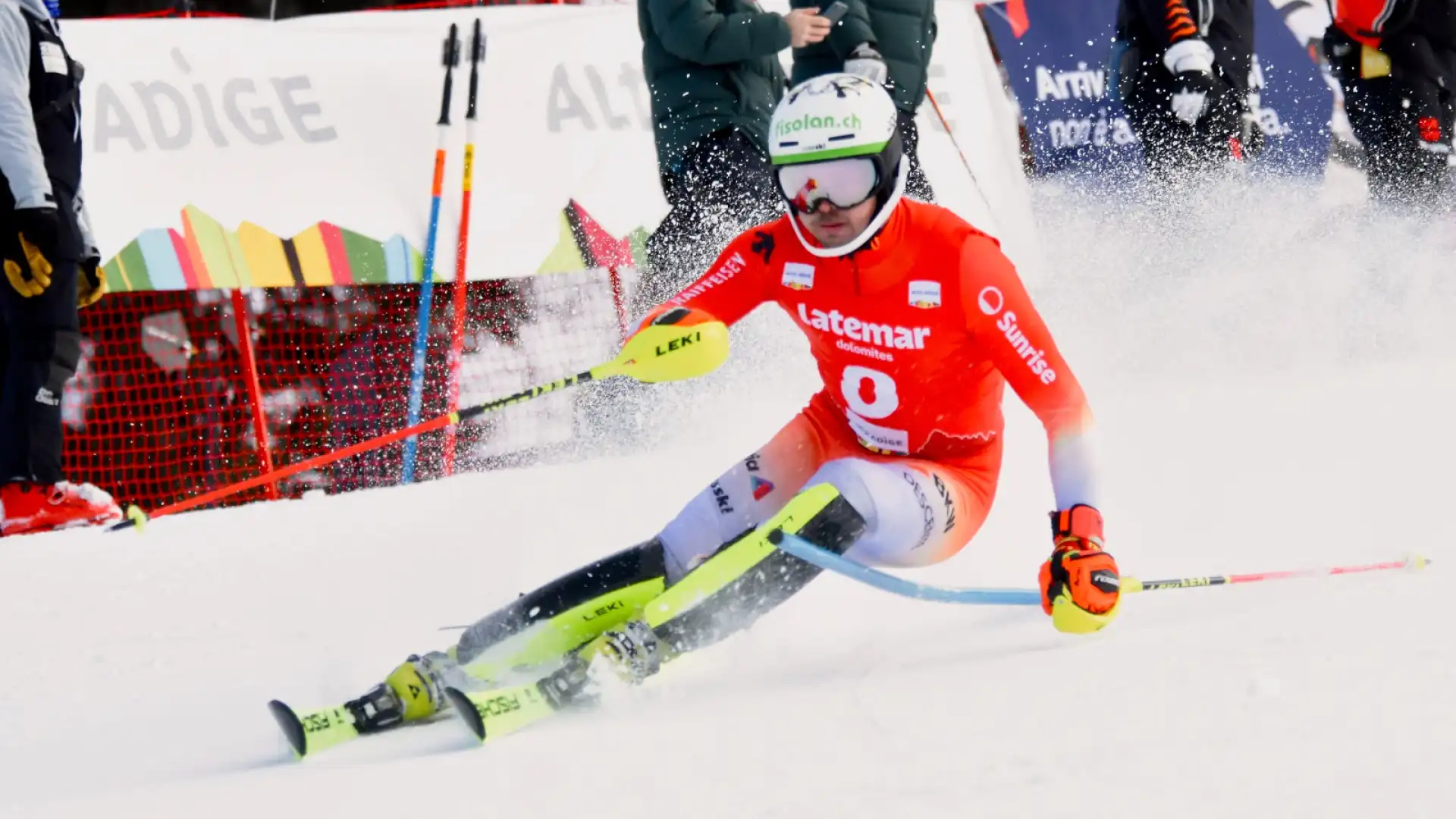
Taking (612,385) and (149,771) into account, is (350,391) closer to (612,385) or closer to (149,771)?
(612,385)

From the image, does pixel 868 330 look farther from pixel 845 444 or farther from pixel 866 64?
pixel 866 64

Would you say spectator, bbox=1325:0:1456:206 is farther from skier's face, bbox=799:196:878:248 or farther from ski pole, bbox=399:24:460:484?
skier's face, bbox=799:196:878:248

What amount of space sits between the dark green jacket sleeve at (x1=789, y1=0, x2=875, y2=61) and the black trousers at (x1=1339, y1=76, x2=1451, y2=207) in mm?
2705

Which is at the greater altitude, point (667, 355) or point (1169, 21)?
point (1169, 21)

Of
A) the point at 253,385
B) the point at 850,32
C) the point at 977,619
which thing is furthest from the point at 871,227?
the point at 253,385

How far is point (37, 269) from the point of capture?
14.7 feet

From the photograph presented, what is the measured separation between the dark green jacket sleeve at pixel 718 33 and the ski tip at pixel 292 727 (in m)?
3.18

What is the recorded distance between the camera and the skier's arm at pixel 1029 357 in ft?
11.3

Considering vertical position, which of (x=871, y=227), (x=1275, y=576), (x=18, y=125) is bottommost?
(x=1275, y=576)

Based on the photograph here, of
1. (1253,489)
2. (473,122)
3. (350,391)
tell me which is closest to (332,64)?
→ (473,122)

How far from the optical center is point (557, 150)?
6.57m

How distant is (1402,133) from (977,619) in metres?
4.38

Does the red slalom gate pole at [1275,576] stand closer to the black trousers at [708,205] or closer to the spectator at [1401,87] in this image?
the black trousers at [708,205]

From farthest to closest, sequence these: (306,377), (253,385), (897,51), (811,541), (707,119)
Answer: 1. (306,377)
2. (253,385)
3. (897,51)
4. (707,119)
5. (811,541)
